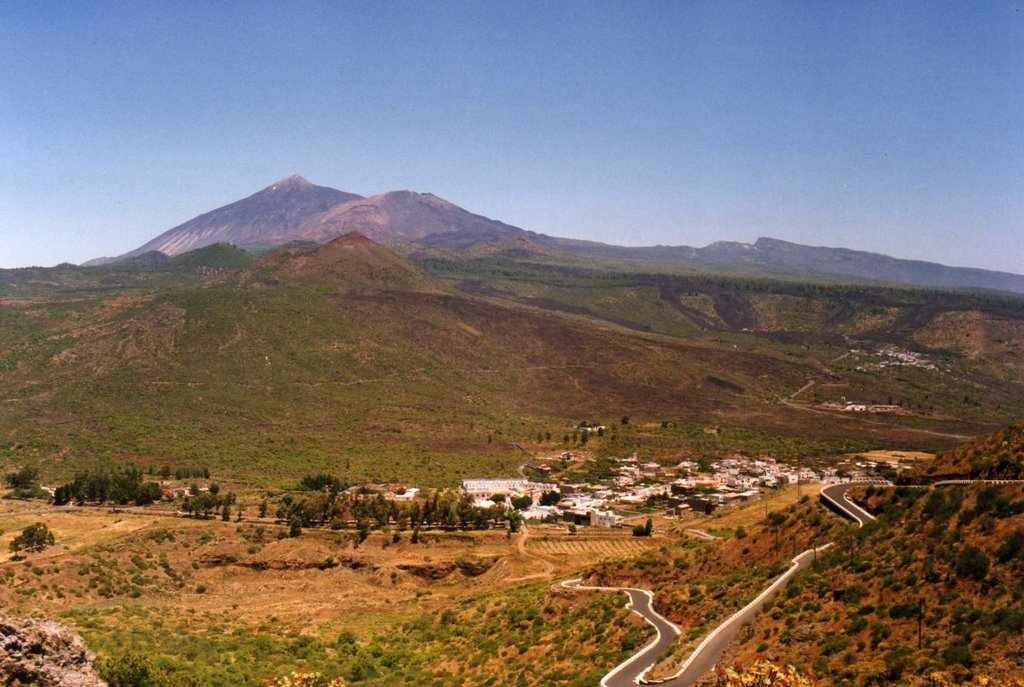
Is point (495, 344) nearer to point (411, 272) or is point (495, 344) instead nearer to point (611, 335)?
point (611, 335)

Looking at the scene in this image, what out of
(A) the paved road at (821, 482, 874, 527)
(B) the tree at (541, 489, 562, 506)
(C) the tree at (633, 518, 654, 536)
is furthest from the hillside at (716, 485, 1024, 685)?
(B) the tree at (541, 489, 562, 506)

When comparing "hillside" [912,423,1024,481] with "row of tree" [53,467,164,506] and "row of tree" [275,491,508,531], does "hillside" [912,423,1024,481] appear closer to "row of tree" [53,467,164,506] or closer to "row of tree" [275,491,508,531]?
"row of tree" [275,491,508,531]

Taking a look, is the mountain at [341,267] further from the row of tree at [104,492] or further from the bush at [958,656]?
the bush at [958,656]

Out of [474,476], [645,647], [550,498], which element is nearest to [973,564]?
[645,647]

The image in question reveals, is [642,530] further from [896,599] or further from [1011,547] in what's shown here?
[1011,547]

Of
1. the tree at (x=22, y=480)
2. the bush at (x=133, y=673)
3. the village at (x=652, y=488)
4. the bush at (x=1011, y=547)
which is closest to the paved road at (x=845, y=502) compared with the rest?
the bush at (x=1011, y=547)

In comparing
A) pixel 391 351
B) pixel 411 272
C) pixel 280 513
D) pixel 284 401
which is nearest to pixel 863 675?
pixel 280 513
